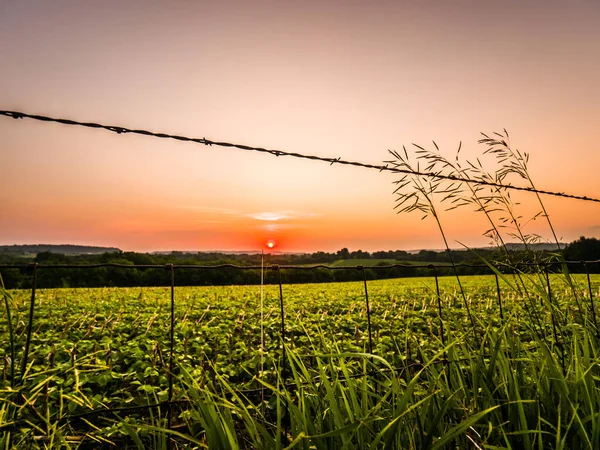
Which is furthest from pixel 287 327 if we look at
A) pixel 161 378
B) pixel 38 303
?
pixel 38 303

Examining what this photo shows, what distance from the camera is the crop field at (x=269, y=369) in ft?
4.41

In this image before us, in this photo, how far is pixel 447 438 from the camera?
1169 mm

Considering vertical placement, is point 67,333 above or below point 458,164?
below

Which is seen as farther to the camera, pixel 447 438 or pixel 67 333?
pixel 67 333

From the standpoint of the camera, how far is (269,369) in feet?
20.3

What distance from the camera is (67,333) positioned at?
834 centimetres

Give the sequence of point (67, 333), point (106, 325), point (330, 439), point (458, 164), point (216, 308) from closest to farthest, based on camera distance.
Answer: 1. point (330, 439)
2. point (458, 164)
3. point (67, 333)
4. point (106, 325)
5. point (216, 308)

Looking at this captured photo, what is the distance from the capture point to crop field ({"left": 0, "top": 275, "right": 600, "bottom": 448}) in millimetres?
1343

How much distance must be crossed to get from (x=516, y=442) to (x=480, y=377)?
25 centimetres

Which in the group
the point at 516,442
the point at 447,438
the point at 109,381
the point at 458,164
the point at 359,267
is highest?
the point at 458,164

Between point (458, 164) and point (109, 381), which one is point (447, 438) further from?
point (109, 381)

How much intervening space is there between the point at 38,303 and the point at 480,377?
47.9 feet

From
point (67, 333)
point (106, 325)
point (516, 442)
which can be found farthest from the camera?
point (106, 325)

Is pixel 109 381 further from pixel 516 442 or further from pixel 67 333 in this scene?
pixel 516 442
